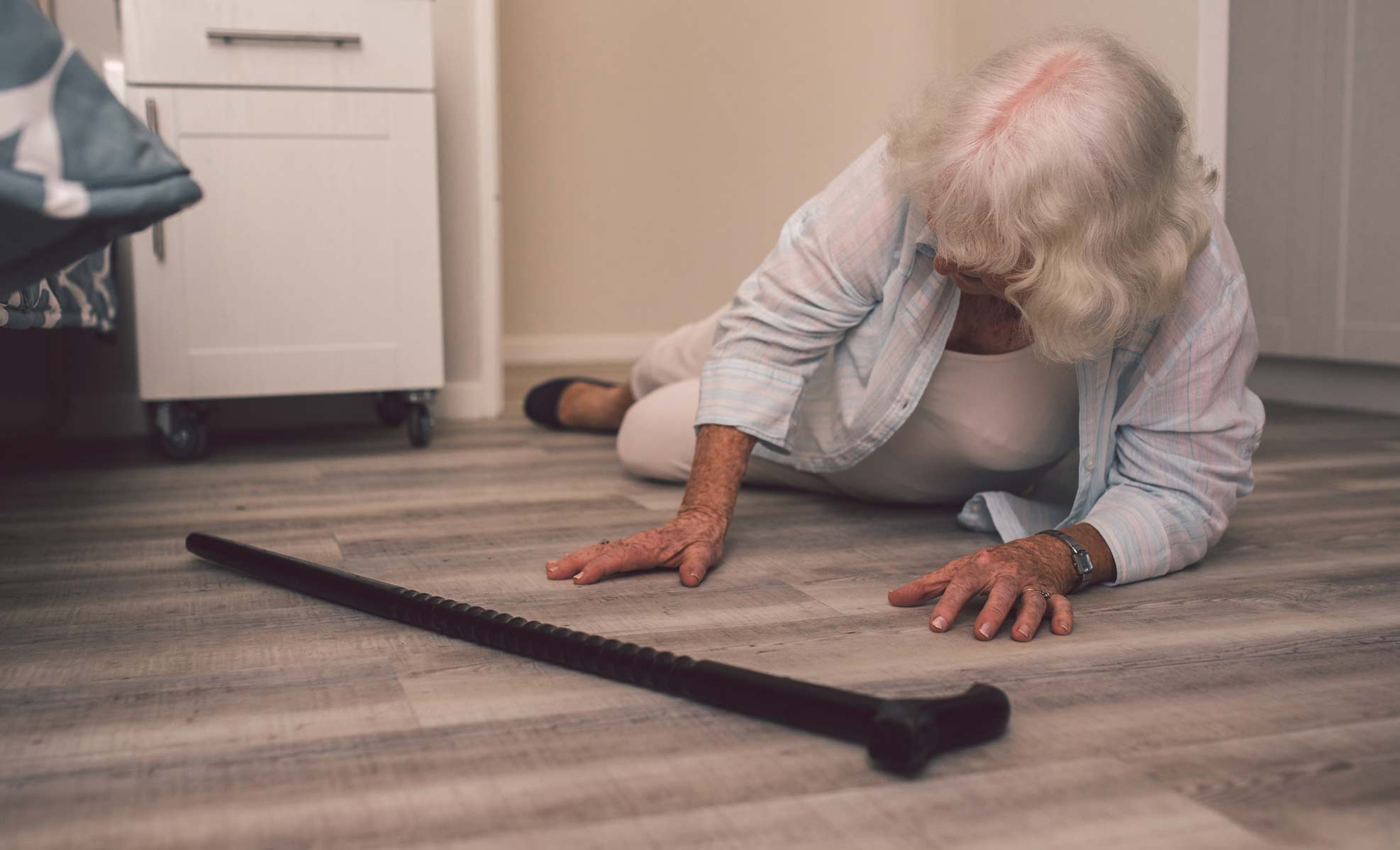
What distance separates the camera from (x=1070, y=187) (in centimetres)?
93

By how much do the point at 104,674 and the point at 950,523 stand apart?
940mm

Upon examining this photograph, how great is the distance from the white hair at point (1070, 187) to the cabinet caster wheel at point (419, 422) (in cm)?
129

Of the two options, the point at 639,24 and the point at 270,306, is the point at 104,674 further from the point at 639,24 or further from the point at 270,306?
the point at 639,24

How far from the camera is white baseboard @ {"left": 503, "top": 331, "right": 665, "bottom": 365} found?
376 centimetres

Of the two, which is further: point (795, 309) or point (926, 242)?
point (795, 309)

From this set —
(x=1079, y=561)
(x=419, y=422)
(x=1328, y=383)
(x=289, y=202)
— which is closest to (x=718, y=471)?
(x=1079, y=561)

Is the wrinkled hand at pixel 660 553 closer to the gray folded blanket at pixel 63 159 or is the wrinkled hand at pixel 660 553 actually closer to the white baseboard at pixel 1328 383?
the gray folded blanket at pixel 63 159

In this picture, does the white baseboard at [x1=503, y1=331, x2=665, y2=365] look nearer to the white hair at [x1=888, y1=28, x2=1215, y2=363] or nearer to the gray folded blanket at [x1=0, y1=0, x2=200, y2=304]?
the white hair at [x1=888, y1=28, x2=1215, y2=363]

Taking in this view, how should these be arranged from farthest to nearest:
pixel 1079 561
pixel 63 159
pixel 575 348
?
pixel 575 348, pixel 1079 561, pixel 63 159

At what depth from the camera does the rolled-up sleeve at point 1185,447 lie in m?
1.12

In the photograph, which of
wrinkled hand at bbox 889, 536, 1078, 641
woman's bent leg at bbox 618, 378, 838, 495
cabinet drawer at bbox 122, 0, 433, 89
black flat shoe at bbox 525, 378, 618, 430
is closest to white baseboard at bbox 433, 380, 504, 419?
black flat shoe at bbox 525, 378, 618, 430

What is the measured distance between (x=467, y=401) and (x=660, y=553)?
144 cm

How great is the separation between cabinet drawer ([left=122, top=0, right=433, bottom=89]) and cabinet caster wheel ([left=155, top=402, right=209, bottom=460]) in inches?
20.7

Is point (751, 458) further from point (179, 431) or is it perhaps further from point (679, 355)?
point (179, 431)
